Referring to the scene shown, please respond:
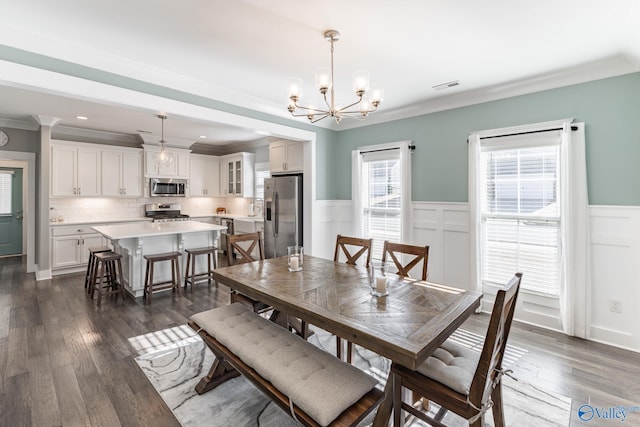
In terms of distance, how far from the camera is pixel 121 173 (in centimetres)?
620

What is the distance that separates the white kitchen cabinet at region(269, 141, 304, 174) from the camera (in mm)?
5067

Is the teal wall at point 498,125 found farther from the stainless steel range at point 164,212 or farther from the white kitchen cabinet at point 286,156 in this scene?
the stainless steel range at point 164,212

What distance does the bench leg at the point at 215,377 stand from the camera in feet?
7.09

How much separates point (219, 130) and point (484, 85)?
456 centimetres

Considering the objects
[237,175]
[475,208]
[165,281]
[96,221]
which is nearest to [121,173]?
[96,221]

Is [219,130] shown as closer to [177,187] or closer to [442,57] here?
[177,187]

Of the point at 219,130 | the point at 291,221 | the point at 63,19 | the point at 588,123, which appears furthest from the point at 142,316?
the point at 588,123

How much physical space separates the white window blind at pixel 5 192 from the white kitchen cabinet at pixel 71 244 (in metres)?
3.12

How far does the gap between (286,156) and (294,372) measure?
166 inches

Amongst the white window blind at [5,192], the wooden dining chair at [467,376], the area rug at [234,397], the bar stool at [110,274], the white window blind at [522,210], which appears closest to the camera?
the wooden dining chair at [467,376]

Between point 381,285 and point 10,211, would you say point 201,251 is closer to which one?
point 381,285

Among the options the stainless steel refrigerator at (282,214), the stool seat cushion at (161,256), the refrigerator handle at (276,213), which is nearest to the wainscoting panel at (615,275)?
the stainless steel refrigerator at (282,214)

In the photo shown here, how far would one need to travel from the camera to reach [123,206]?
21.3 feet

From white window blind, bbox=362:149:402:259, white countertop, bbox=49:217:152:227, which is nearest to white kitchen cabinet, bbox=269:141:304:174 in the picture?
white window blind, bbox=362:149:402:259
